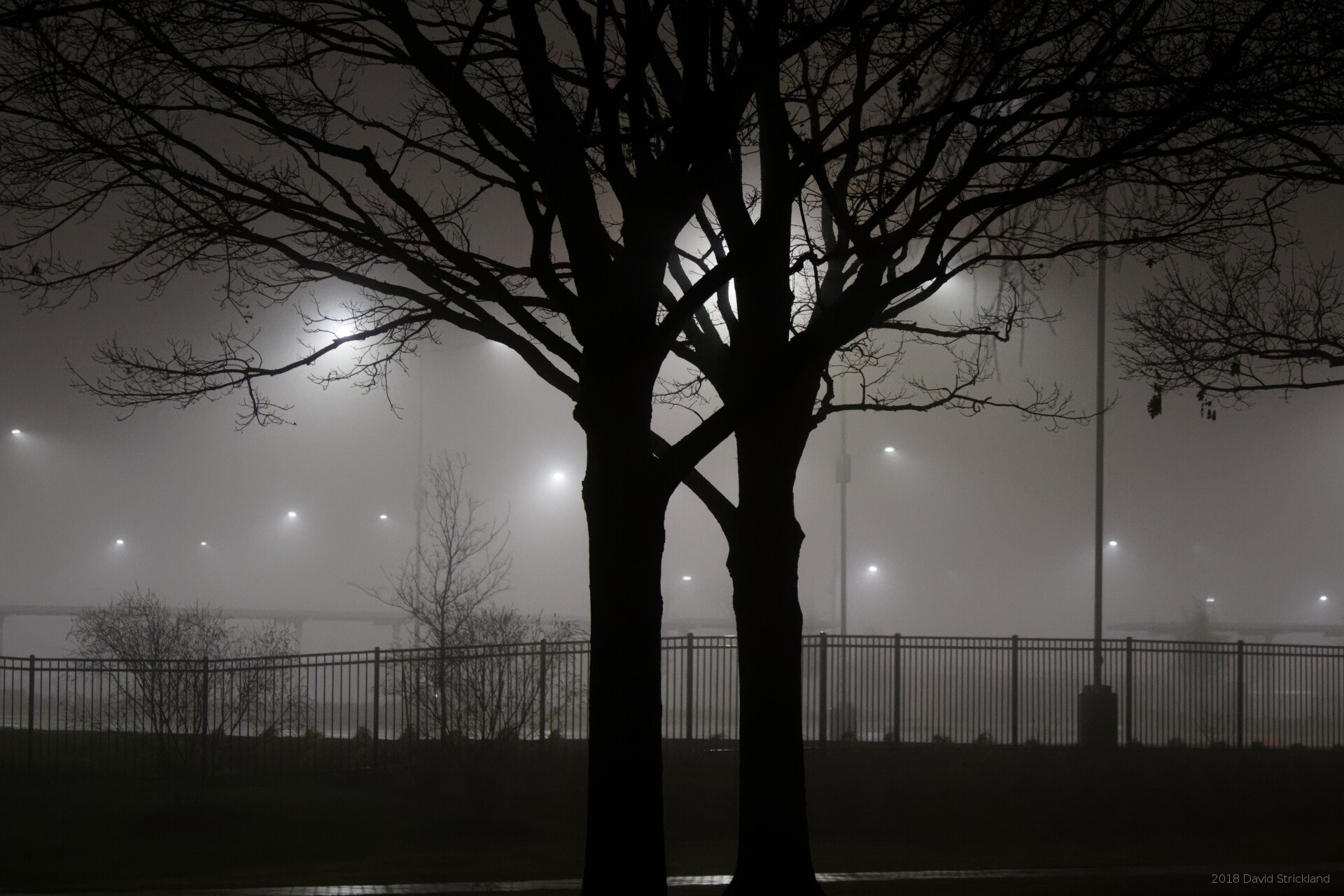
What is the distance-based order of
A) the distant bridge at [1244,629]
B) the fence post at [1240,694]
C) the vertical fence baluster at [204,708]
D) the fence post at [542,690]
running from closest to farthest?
1. the vertical fence baluster at [204,708]
2. the fence post at [542,690]
3. the fence post at [1240,694]
4. the distant bridge at [1244,629]

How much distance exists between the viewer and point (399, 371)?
48.6 m

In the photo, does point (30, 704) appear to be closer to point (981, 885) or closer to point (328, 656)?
point (328, 656)

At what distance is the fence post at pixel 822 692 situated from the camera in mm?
19828

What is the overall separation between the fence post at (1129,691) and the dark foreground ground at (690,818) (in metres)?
1.05

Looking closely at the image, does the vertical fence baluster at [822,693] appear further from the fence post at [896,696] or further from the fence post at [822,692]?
the fence post at [896,696]

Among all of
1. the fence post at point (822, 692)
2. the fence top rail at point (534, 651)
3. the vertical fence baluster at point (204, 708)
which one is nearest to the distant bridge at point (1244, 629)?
the fence top rail at point (534, 651)

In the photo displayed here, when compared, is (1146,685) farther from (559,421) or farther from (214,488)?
(214,488)

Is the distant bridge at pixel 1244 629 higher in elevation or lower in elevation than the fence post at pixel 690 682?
lower

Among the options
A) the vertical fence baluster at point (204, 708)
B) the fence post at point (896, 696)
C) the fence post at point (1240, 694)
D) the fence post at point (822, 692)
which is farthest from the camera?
the fence post at point (1240, 694)

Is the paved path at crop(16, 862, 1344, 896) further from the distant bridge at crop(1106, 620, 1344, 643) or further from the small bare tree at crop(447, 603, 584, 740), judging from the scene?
the distant bridge at crop(1106, 620, 1344, 643)

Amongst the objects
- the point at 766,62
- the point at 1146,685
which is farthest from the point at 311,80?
the point at 1146,685

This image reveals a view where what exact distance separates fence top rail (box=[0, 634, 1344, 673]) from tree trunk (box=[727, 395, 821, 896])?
766 centimetres

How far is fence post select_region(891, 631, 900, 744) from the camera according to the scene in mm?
20298

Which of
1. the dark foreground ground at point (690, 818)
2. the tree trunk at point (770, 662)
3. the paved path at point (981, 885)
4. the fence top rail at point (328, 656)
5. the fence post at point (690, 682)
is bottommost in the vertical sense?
the dark foreground ground at point (690, 818)
